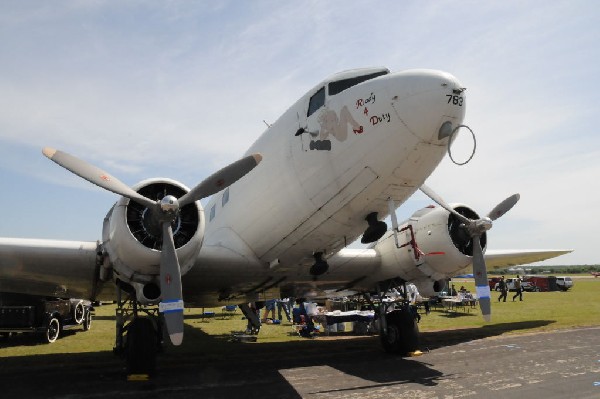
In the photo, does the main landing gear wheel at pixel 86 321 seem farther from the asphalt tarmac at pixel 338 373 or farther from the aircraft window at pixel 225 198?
the aircraft window at pixel 225 198

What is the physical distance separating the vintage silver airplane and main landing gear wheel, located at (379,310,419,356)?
175mm

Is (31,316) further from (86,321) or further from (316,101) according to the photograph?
(316,101)

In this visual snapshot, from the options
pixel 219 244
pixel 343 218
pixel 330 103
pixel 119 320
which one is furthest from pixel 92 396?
pixel 330 103

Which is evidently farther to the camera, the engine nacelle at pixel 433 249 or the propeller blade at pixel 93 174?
the engine nacelle at pixel 433 249

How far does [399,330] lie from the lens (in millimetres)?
12922

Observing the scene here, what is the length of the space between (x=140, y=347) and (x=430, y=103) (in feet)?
24.9

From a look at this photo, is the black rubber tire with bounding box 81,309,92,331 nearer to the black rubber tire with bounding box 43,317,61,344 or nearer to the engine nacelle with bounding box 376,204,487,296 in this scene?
the black rubber tire with bounding box 43,317,61,344

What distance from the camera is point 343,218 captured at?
930cm

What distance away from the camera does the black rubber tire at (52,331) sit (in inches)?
656

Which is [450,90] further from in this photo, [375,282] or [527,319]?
[527,319]

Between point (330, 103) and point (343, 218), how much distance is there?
2.35 metres

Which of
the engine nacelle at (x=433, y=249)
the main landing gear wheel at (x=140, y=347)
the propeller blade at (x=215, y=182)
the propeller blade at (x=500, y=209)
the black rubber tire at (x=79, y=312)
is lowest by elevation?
the main landing gear wheel at (x=140, y=347)

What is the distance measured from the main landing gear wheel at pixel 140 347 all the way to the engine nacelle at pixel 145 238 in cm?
100

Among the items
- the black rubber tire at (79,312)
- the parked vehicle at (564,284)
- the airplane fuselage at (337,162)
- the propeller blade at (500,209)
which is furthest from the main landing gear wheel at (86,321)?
the parked vehicle at (564,284)
